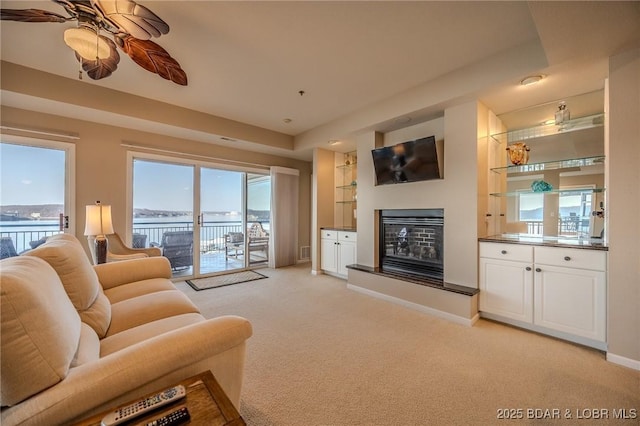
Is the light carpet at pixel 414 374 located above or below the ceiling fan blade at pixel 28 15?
below

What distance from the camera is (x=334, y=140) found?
4.34m

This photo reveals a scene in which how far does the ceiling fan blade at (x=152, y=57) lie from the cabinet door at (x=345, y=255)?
10.4ft

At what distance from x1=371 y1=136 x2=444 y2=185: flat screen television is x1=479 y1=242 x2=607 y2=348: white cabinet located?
1.06 metres

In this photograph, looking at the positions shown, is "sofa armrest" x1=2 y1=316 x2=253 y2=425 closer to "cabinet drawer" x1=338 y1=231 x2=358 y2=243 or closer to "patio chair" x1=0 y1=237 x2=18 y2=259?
"cabinet drawer" x1=338 y1=231 x2=358 y2=243

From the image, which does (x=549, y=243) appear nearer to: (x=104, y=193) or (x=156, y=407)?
(x=156, y=407)

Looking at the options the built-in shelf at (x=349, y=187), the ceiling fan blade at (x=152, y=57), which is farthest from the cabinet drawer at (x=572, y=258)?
the ceiling fan blade at (x=152, y=57)

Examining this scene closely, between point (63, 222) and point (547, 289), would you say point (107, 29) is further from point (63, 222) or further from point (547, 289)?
point (547, 289)

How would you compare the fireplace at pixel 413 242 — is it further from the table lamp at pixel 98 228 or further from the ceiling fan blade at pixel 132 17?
the table lamp at pixel 98 228

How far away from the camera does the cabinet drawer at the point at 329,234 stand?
14.9 feet

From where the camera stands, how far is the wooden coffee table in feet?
2.58

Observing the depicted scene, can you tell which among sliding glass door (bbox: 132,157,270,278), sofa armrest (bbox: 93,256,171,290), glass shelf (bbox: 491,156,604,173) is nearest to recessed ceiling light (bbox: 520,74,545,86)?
glass shelf (bbox: 491,156,604,173)

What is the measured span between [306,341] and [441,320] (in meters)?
1.50

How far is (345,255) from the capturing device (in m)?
4.36

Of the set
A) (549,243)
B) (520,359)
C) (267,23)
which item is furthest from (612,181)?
(267,23)
